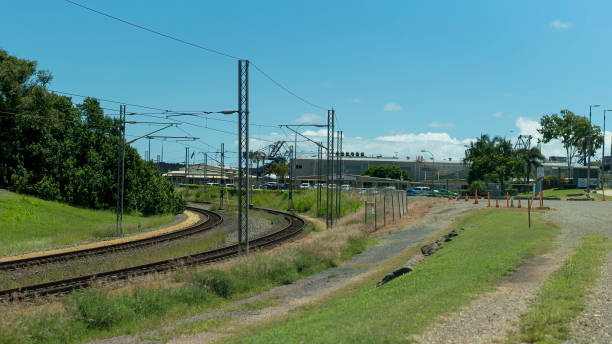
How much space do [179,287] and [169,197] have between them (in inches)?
1638

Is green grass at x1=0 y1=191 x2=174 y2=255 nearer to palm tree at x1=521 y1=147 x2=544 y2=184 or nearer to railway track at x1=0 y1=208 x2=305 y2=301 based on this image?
railway track at x1=0 y1=208 x2=305 y2=301

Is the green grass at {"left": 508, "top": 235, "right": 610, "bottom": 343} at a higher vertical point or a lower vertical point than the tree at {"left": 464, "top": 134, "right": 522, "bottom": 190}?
lower

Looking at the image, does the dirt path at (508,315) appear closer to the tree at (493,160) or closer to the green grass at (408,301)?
the green grass at (408,301)

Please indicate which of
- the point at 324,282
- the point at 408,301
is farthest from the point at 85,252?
the point at 408,301

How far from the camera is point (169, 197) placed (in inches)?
2249

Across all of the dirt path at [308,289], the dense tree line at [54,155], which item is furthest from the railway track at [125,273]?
the dense tree line at [54,155]

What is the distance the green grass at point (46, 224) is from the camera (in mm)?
30953

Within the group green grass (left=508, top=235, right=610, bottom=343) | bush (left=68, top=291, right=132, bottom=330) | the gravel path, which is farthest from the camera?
the gravel path

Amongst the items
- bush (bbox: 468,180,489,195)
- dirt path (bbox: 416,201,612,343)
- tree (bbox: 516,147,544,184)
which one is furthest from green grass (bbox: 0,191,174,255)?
tree (bbox: 516,147,544,184)

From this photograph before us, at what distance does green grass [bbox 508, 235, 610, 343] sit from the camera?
29.6 ft

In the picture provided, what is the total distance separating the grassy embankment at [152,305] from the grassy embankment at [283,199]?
37.4m

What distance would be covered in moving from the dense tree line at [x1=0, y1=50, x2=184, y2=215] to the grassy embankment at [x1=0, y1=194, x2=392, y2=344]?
3453cm

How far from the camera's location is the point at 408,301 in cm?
1254

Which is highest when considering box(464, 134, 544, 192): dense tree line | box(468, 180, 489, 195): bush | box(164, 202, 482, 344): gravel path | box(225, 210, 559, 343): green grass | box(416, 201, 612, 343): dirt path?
box(464, 134, 544, 192): dense tree line
